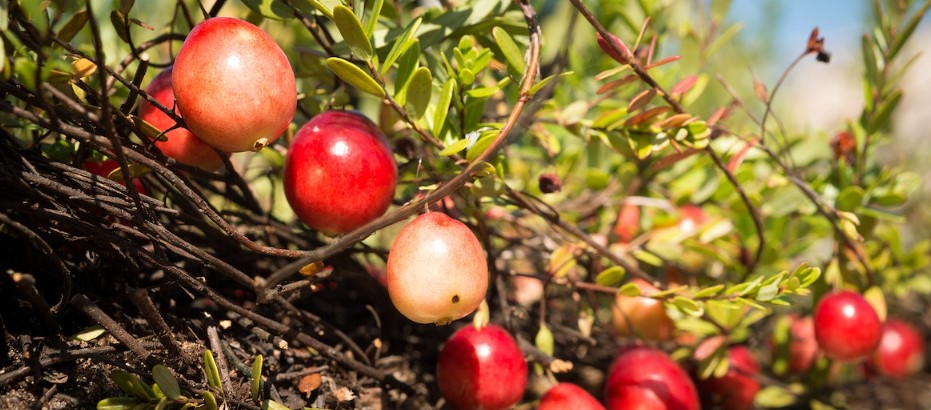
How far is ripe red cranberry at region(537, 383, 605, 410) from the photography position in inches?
28.0

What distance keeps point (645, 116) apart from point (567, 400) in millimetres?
298

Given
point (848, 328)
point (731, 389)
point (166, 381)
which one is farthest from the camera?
point (731, 389)

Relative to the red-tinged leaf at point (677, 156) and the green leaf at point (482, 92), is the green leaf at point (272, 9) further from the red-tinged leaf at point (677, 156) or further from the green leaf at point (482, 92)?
the red-tinged leaf at point (677, 156)

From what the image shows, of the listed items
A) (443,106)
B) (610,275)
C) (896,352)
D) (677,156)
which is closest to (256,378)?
(443,106)

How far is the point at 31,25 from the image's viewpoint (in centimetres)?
47

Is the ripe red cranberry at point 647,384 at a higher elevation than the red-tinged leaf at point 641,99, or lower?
lower

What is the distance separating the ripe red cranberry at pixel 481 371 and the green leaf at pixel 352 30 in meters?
0.29

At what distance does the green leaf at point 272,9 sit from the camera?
618mm

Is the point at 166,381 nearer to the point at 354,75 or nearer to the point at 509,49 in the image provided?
the point at 354,75

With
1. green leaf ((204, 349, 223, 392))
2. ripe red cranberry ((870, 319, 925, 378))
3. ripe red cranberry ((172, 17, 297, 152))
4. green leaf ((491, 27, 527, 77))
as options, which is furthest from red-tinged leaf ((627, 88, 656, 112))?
ripe red cranberry ((870, 319, 925, 378))

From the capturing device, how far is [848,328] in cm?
85

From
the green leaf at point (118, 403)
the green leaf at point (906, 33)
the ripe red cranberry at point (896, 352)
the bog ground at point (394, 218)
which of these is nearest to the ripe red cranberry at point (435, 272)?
the bog ground at point (394, 218)

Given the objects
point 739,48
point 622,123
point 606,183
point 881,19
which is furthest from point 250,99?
point 739,48

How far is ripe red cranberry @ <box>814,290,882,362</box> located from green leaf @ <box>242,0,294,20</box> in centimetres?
71
